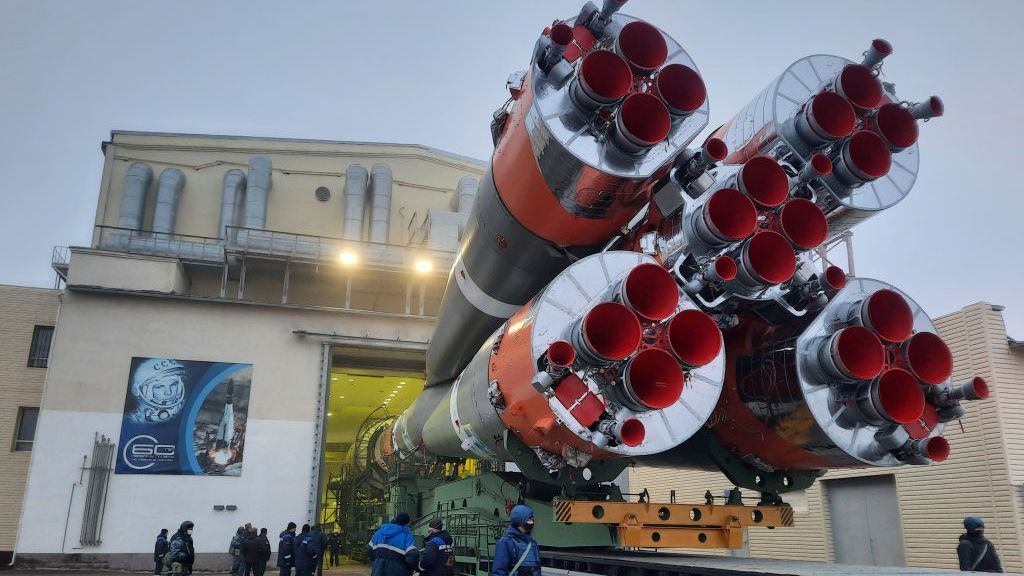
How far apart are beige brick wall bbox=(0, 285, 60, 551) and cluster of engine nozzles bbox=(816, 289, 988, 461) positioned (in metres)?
20.0

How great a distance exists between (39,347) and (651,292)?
19.9 metres

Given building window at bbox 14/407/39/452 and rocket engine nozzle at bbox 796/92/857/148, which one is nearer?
rocket engine nozzle at bbox 796/92/857/148

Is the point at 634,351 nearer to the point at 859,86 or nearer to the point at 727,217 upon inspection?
the point at 727,217

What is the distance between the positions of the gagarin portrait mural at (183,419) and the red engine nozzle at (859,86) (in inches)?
618

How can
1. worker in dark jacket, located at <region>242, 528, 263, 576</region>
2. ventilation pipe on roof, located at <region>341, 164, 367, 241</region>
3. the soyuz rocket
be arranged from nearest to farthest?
the soyuz rocket < worker in dark jacket, located at <region>242, 528, 263, 576</region> < ventilation pipe on roof, located at <region>341, 164, 367, 241</region>

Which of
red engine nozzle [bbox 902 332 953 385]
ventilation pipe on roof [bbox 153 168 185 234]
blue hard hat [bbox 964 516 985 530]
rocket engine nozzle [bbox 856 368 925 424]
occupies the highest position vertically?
ventilation pipe on roof [bbox 153 168 185 234]

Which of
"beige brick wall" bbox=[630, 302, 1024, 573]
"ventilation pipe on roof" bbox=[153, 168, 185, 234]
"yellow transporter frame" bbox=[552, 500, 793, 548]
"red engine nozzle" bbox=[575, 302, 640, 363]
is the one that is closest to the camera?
"red engine nozzle" bbox=[575, 302, 640, 363]

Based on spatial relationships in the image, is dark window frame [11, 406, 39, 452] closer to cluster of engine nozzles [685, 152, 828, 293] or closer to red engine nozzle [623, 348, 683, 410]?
red engine nozzle [623, 348, 683, 410]

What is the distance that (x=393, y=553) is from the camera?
578cm

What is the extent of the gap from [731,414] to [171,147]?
22.6 metres

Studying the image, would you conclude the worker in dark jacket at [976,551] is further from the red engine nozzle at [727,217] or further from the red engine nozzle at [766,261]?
the red engine nozzle at [727,217]

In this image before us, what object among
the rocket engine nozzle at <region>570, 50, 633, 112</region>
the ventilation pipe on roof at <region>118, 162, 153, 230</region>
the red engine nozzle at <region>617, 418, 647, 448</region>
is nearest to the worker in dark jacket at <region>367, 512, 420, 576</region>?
the red engine nozzle at <region>617, 418, 647, 448</region>

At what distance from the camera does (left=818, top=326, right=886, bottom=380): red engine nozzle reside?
493cm

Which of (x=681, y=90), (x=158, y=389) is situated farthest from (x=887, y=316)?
(x=158, y=389)
